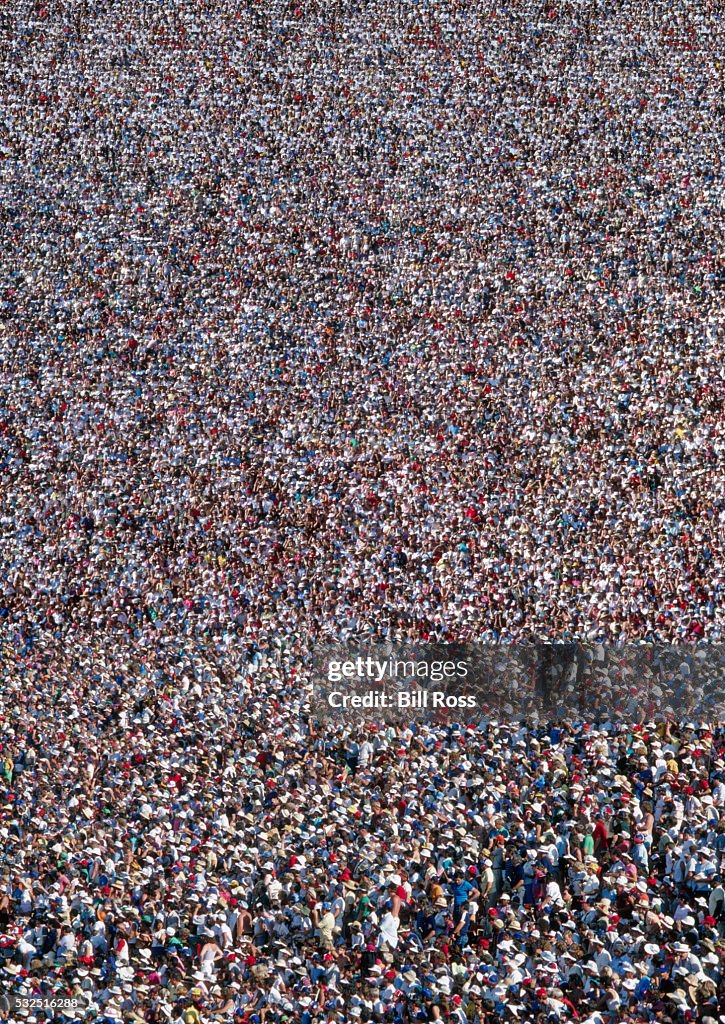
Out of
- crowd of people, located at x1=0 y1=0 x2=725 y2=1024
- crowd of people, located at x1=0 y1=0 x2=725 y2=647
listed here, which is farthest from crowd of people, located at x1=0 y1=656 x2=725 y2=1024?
crowd of people, located at x1=0 y1=0 x2=725 y2=647

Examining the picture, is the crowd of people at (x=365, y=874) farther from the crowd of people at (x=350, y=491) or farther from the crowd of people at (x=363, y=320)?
the crowd of people at (x=363, y=320)

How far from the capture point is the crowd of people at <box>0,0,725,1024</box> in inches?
601

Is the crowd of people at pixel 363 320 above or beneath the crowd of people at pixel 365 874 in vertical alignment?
above

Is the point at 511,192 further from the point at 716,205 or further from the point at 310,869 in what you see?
the point at 310,869

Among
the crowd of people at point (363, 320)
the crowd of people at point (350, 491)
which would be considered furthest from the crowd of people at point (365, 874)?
the crowd of people at point (363, 320)

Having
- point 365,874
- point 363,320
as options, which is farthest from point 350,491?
point 365,874

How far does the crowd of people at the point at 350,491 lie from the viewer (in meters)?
15.3

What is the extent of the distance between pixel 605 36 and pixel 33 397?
1743 centimetres

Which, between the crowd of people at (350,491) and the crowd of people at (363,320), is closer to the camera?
the crowd of people at (350,491)

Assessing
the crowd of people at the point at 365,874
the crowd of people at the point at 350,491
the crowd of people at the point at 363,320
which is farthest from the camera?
the crowd of people at the point at 363,320

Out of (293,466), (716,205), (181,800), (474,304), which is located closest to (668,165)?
(716,205)

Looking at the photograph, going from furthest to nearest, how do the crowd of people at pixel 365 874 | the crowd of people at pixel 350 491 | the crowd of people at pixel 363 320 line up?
the crowd of people at pixel 363 320, the crowd of people at pixel 350 491, the crowd of people at pixel 365 874

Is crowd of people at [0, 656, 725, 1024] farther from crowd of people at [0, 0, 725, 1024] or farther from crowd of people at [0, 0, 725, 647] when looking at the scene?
crowd of people at [0, 0, 725, 647]

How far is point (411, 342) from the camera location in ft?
92.5
